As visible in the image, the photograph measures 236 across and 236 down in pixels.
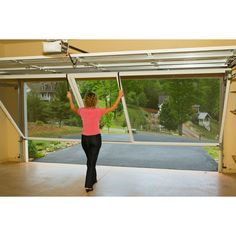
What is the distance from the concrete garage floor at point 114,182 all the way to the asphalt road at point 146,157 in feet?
0.93

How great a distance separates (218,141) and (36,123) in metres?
3.59

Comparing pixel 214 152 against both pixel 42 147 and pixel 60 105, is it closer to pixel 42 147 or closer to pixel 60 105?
pixel 60 105

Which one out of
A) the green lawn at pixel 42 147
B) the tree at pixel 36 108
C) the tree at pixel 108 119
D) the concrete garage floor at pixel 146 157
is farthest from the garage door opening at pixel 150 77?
the green lawn at pixel 42 147

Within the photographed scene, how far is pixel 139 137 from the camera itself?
4941 mm

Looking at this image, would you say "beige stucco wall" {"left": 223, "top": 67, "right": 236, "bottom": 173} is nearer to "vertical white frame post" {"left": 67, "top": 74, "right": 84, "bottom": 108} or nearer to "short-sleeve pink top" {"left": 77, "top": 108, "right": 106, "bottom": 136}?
"short-sleeve pink top" {"left": 77, "top": 108, "right": 106, "bottom": 136}

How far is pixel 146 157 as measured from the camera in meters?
5.93

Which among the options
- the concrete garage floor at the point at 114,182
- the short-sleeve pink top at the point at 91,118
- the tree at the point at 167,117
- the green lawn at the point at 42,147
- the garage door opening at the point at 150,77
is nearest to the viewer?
the garage door opening at the point at 150,77

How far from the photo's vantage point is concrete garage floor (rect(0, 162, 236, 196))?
399 centimetres

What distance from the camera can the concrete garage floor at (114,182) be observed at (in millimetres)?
3990

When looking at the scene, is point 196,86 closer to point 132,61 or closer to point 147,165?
point 132,61

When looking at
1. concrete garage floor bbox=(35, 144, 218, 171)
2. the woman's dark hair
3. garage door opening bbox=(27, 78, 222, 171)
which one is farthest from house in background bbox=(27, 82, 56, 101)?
concrete garage floor bbox=(35, 144, 218, 171)

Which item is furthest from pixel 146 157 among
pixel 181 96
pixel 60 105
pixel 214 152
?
pixel 60 105

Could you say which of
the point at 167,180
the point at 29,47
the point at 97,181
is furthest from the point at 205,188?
the point at 29,47

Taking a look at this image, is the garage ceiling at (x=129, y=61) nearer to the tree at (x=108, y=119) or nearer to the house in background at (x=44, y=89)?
the house in background at (x=44, y=89)
